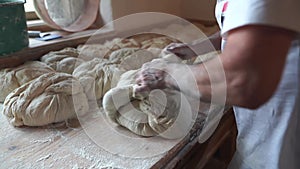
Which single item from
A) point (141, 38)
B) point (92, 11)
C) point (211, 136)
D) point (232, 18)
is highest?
point (232, 18)

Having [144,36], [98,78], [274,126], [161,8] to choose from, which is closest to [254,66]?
[274,126]

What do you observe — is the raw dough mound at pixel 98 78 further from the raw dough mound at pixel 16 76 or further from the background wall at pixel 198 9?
the background wall at pixel 198 9

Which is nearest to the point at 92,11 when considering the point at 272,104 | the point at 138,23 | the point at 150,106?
the point at 138,23

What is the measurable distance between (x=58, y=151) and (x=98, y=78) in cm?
27

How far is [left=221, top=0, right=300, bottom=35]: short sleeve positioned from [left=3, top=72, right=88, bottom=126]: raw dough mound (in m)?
0.44

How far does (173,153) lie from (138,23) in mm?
962

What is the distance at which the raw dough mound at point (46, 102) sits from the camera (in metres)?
0.64

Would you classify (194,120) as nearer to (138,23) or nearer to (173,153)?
(173,153)

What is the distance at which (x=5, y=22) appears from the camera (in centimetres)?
89

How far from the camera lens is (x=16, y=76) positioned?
799mm

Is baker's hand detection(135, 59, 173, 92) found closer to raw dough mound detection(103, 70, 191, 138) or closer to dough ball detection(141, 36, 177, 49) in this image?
raw dough mound detection(103, 70, 191, 138)

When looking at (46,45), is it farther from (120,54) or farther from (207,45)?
(207,45)

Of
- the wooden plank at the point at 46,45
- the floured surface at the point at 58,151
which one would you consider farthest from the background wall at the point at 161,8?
the floured surface at the point at 58,151

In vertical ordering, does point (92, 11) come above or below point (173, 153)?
above
